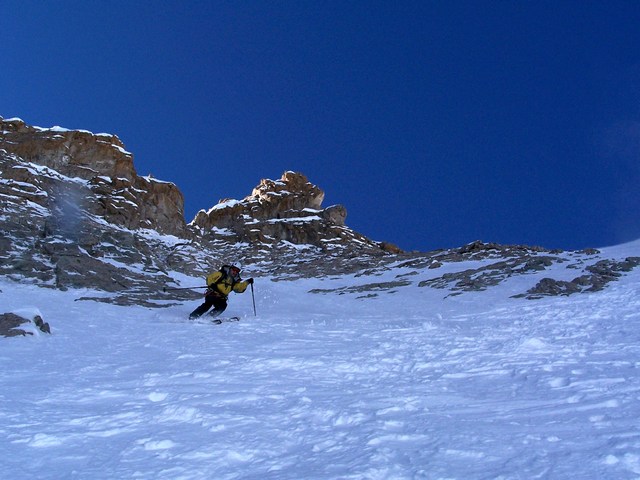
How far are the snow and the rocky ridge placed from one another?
496 inches

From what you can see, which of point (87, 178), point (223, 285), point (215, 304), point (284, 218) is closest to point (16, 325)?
point (215, 304)

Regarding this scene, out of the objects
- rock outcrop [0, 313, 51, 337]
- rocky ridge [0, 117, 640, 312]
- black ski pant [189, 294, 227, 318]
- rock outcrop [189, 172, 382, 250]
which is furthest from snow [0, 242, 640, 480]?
rock outcrop [189, 172, 382, 250]

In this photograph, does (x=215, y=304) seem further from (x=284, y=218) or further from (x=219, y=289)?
(x=284, y=218)

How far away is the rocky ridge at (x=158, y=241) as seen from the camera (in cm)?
2936

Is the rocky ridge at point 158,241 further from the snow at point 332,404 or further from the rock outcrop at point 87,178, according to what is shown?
the snow at point 332,404

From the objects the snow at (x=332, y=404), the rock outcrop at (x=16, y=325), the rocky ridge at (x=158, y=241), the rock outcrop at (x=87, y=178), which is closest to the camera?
the snow at (x=332, y=404)

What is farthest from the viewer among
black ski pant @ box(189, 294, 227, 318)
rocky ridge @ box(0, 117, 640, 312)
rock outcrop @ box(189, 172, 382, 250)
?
rock outcrop @ box(189, 172, 382, 250)

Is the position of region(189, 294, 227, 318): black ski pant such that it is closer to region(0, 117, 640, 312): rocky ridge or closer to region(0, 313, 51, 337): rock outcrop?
region(0, 313, 51, 337): rock outcrop

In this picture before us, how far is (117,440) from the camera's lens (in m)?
4.90

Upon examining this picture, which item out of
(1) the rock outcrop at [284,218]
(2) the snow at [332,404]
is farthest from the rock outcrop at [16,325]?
(1) the rock outcrop at [284,218]

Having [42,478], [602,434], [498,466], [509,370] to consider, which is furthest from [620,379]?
[42,478]

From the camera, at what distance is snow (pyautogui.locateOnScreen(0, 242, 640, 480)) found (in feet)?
13.5

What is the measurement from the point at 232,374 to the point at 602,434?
5.52 m

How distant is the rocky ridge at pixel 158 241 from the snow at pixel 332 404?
41.3 ft
